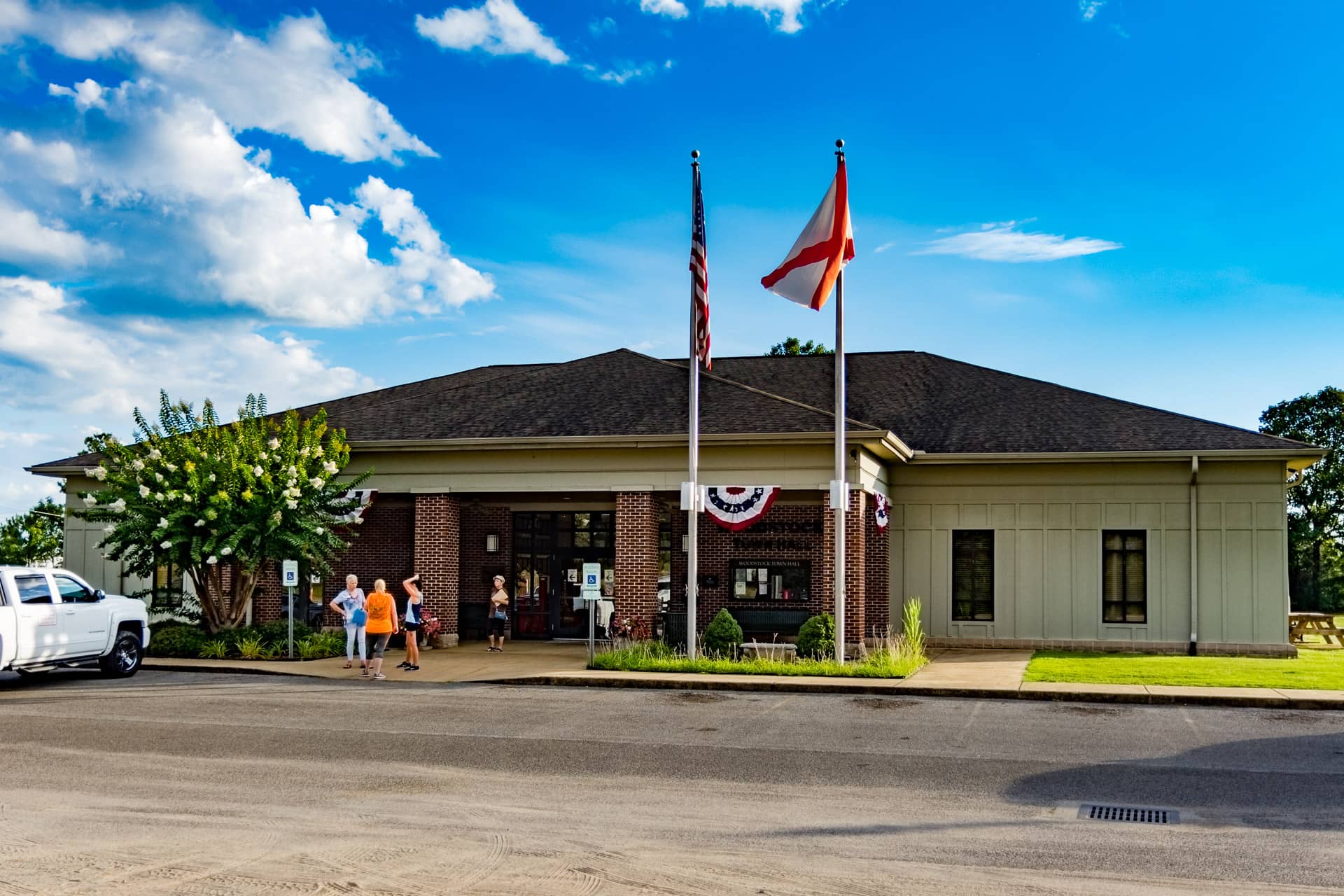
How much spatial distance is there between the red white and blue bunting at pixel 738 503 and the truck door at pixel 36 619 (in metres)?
10.7

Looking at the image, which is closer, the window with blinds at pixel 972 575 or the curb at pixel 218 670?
the curb at pixel 218 670

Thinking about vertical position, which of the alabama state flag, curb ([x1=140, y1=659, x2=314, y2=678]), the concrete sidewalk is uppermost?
the alabama state flag

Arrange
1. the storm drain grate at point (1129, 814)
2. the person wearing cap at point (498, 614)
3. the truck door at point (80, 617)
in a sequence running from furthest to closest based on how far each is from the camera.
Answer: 1. the person wearing cap at point (498, 614)
2. the truck door at point (80, 617)
3. the storm drain grate at point (1129, 814)

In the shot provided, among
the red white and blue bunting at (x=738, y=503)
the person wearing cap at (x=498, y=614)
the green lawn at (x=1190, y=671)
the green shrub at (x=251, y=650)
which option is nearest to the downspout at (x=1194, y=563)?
the green lawn at (x=1190, y=671)

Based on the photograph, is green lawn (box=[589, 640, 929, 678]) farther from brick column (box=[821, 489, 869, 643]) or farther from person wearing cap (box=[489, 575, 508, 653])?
person wearing cap (box=[489, 575, 508, 653])

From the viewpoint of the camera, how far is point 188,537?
76.0 ft

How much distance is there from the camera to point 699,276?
21.6 metres

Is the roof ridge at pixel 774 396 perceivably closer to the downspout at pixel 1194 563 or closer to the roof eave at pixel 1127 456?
the roof eave at pixel 1127 456

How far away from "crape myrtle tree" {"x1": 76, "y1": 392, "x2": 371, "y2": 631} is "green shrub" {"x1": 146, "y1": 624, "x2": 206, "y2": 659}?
0.71 meters

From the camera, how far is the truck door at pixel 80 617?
19109mm

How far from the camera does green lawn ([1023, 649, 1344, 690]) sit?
1888 cm

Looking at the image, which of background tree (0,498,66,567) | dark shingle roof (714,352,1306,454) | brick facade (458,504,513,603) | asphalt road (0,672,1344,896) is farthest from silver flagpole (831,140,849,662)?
background tree (0,498,66,567)

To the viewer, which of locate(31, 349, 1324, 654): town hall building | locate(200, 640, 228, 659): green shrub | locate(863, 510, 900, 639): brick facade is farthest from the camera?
locate(863, 510, 900, 639): brick facade

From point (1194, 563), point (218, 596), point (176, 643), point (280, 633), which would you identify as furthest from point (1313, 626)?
point (176, 643)
